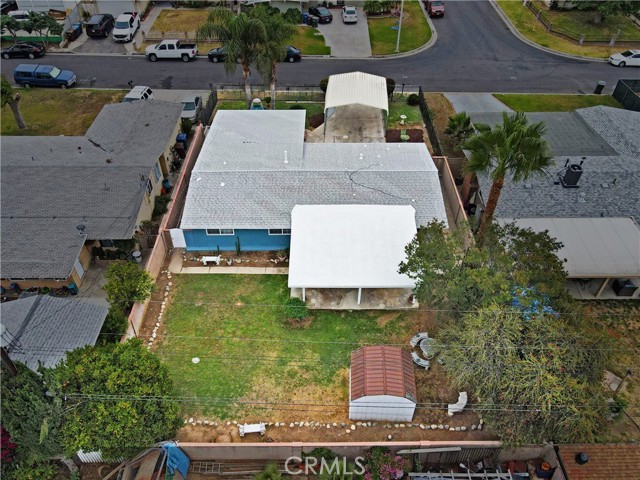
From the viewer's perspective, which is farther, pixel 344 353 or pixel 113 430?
pixel 344 353

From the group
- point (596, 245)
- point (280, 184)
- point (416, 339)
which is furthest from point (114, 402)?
point (596, 245)

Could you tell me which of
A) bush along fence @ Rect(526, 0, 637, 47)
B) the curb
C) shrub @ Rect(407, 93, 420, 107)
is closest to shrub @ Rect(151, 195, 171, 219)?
shrub @ Rect(407, 93, 420, 107)

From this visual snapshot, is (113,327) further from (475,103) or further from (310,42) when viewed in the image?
(310,42)

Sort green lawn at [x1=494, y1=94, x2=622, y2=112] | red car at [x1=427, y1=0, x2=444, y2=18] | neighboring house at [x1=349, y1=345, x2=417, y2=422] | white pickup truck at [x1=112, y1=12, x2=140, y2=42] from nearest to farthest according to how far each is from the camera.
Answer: neighboring house at [x1=349, y1=345, x2=417, y2=422]
green lawn at [x1=494, y1=94, x2=622, y2=112]
white pickup truck at [x1=112, y1=12, x2=140, y2=42]
red car at [x1=427, y1=0, x2=444, y2=18]

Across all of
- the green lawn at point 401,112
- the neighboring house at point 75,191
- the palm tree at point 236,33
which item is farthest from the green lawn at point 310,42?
the neighboring house at point 75,191

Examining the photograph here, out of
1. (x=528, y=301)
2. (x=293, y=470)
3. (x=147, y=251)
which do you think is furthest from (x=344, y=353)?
(x=147, y=251)

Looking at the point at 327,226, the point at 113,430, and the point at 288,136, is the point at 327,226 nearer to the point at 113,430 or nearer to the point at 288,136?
the point at 288,136

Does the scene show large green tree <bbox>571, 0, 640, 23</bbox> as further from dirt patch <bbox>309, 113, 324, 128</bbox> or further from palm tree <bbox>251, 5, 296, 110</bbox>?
palm tree <bbox>251, 5, 296, 110</bbox>
